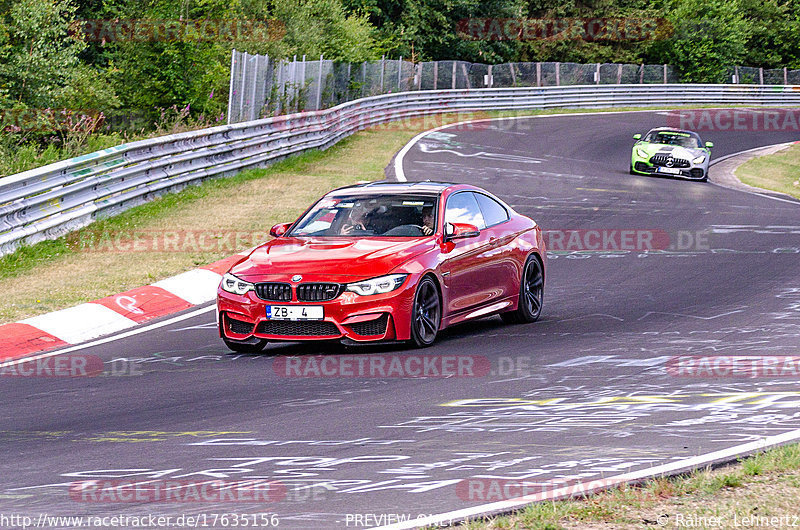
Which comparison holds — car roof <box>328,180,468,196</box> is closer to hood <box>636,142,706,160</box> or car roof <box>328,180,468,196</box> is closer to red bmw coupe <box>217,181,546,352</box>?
red bmw coupe <box>217,181,546,352</box>

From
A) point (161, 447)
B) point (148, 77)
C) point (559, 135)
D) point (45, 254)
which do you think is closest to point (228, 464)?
point (161, 447)

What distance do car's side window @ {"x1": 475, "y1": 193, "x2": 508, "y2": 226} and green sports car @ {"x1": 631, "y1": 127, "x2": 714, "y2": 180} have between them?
17.6 meters

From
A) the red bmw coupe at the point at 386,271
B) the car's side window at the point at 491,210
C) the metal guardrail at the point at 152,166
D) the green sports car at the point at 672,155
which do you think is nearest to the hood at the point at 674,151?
the green sports car at the point at 672,155

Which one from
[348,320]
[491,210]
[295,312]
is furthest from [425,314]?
[491,210]

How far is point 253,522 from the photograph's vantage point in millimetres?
5336

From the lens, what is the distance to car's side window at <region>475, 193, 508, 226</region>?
11.8m

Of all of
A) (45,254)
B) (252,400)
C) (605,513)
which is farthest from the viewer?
(45,254)

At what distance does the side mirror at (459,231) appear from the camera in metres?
10.8

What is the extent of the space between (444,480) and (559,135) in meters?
35.6

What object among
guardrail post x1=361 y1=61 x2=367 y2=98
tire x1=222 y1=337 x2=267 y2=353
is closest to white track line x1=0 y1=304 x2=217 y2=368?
tire x1=222 y1=337 x2=267 y2=353

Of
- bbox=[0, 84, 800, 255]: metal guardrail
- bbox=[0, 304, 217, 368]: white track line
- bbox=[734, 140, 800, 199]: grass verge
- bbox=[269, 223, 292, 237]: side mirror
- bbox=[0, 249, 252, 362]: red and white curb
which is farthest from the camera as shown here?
bbox=[734, 140, 800, 199]: grass verge

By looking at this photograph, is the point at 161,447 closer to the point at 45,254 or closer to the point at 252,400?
the point at 252,400

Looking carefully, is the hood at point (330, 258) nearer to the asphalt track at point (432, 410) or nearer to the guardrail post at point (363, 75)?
the asphalt track at point (432, 410)

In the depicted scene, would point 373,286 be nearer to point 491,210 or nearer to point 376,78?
point 491,210
